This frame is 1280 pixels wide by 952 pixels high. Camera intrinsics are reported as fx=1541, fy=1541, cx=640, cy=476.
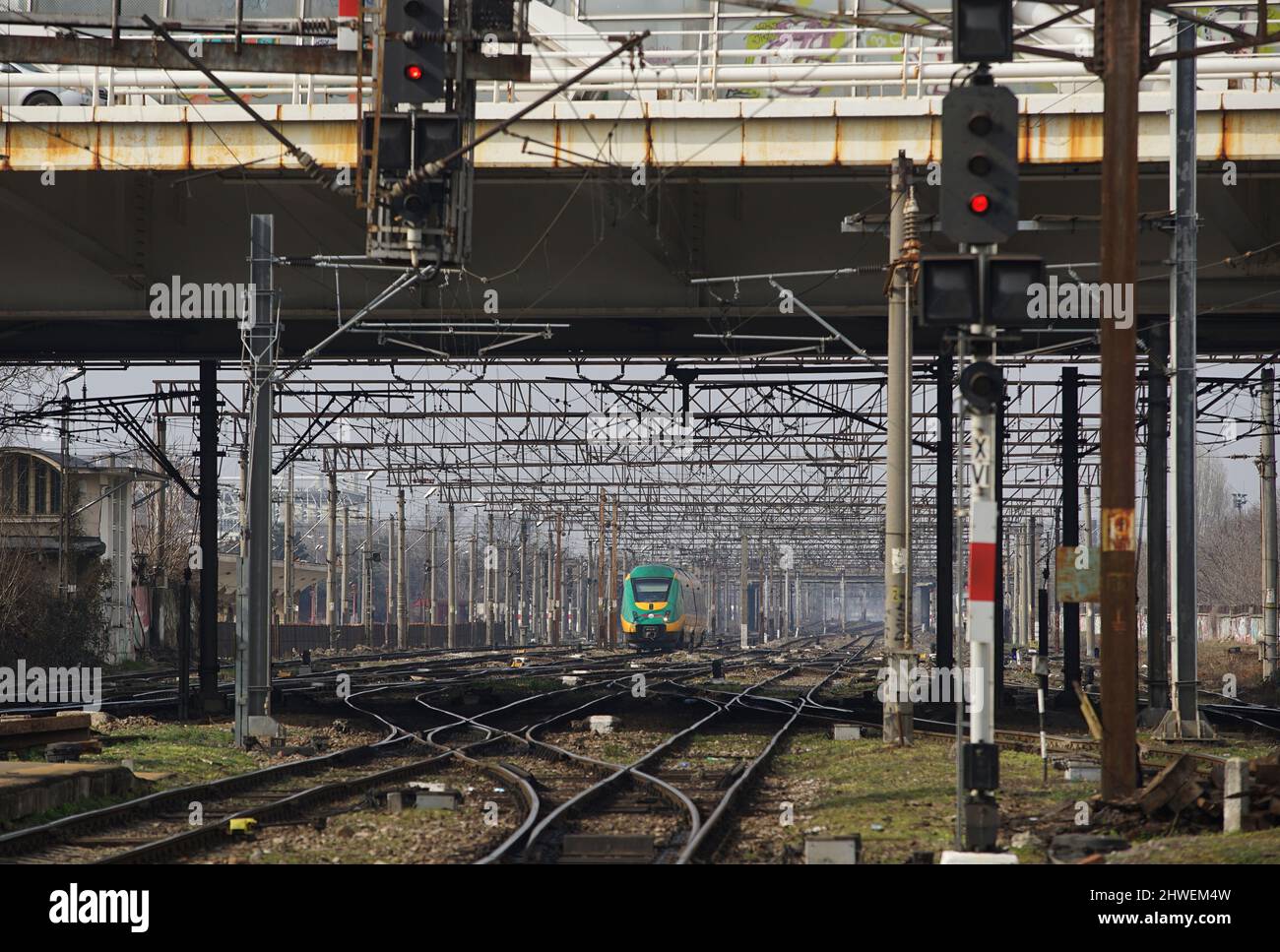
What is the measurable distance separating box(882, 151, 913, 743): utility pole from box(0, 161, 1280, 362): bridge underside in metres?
1.87

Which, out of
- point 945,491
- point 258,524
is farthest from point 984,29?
point 945,491

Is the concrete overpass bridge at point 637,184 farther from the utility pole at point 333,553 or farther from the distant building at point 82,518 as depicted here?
the utility pole at point 333,553

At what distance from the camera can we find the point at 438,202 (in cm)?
1484

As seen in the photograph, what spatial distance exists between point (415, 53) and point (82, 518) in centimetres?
3977

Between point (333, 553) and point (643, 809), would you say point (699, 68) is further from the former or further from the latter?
point (333, 553)

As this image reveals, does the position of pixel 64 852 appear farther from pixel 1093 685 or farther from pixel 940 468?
pixel 1093 685

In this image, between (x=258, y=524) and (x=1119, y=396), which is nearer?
(x=1119, y=396)

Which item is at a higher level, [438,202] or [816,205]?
[816,205]

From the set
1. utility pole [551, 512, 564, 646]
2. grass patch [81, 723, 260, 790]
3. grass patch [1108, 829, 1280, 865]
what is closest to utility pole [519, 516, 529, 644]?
utility pole [551, 512, 564, 646]

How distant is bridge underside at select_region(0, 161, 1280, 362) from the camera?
829 inches

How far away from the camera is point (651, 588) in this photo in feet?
211

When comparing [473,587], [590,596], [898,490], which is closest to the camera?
[898,490]
